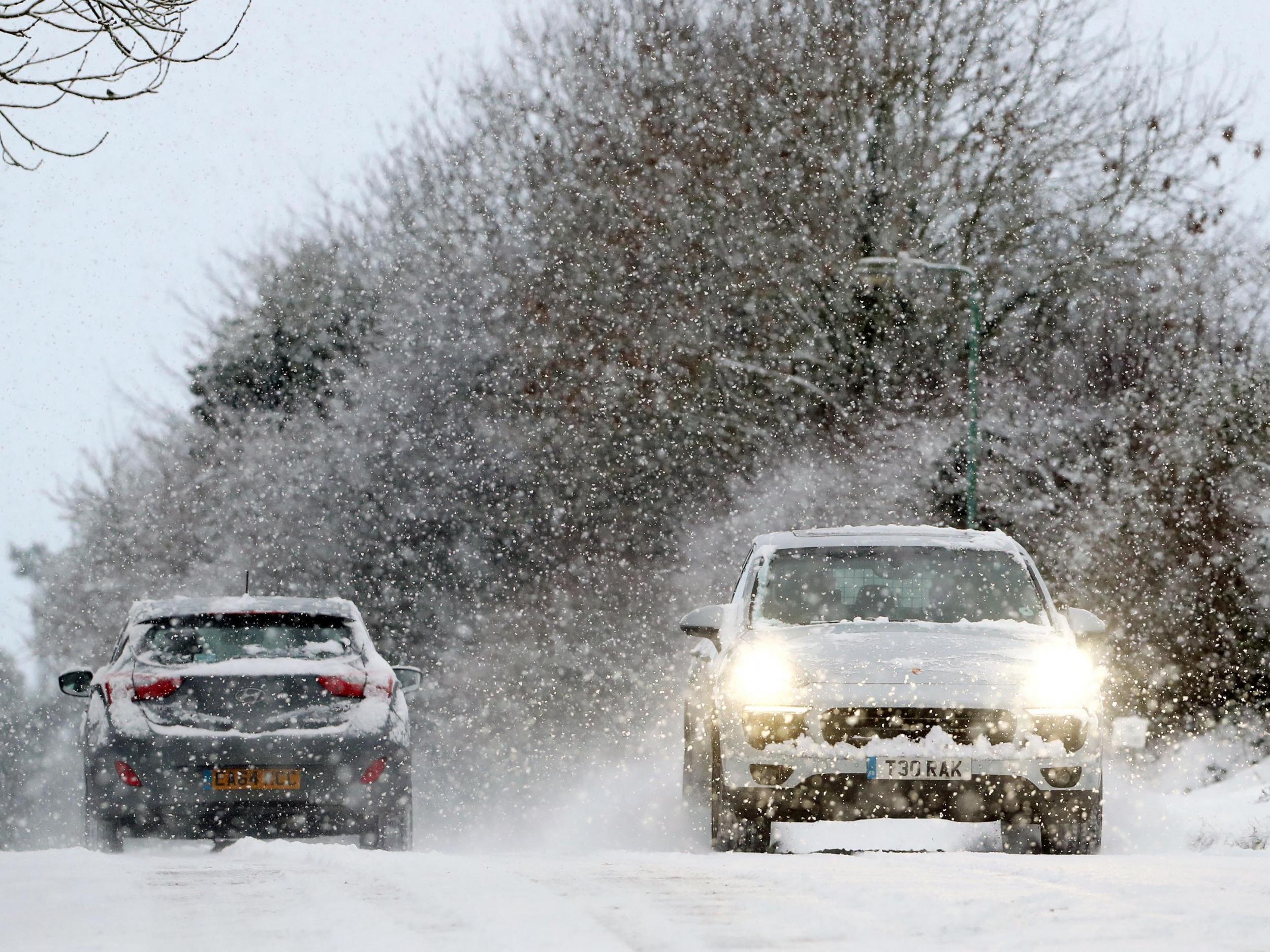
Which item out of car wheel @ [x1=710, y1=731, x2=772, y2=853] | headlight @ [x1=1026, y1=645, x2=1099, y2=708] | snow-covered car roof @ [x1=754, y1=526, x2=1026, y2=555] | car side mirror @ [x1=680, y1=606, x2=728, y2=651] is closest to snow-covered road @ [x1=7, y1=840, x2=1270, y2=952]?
car wheel @ [x1=710, y1=731, x2=772, y2=853]

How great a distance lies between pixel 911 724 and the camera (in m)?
9.44

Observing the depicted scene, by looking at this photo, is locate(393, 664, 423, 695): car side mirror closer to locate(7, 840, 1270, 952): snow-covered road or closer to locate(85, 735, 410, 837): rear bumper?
locate(85, 735, 410, 837): rear bumper

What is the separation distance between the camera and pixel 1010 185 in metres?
31.8

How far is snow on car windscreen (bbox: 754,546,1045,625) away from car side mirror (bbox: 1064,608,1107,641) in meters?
0.18

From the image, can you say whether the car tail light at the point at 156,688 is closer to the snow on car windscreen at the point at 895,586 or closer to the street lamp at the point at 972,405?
the snow on car windscreen at the point at 895,586

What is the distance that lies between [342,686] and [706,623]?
6.68 ft

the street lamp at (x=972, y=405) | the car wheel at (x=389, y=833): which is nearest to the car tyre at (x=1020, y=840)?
the car wheel at (x=389, y=833)

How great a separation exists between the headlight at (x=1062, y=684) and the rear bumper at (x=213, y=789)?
12.1 ft

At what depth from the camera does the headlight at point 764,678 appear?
9.53 meters

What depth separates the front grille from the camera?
941 cm

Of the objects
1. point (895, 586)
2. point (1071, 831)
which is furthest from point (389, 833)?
point (1071, 831)

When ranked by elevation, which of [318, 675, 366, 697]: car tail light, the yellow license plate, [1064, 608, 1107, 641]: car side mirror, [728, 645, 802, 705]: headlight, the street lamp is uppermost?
the street lamp

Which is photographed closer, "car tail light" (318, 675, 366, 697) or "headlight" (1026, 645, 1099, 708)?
"headlight" (1026, 645, 1099, 708)

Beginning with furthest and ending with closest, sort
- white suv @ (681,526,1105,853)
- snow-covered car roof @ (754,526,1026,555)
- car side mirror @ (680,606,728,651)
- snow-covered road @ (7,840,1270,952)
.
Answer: snow-covered car roof @ (754,526,1026,555)
car side mirror @ (680,606,728,651)
white suv @ (681,526,1105,853)
snow-covered road @ (7,840,1270,952)
